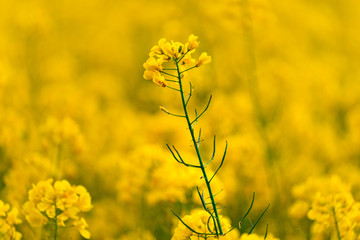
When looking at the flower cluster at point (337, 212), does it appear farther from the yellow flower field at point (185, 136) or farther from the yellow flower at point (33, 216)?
the yellow flower at point (33, 216)

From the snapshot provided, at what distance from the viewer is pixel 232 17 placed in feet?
15.4

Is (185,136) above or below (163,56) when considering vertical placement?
below

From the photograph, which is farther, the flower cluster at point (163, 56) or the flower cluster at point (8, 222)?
the flower cluster at point (8, 222)

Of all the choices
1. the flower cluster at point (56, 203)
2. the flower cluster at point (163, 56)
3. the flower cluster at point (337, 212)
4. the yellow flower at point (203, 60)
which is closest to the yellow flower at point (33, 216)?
the flower cluster at point (56, 203)

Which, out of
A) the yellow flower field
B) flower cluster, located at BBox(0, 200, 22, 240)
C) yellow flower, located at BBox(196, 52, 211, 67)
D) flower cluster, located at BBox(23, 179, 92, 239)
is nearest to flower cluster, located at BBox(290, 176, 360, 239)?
the yellow flower field

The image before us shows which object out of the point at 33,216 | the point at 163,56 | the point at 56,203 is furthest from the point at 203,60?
the point at 33,216

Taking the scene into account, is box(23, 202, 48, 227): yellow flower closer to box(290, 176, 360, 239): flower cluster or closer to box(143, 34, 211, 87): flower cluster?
box(143, 34, 211, 87): flower cluster

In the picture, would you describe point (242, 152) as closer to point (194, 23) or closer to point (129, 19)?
point (194, 23)

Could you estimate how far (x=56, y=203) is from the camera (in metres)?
2.42

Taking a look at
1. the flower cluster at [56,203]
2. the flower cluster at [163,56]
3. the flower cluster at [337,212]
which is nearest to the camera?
the flower cluster at [163,56]

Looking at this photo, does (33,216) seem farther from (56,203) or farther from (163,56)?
(163,56)

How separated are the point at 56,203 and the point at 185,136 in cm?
320

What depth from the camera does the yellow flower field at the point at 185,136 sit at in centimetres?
251

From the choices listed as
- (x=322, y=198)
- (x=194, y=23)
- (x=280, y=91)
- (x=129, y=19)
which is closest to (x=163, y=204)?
(x=322, y=198)
